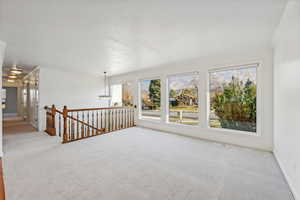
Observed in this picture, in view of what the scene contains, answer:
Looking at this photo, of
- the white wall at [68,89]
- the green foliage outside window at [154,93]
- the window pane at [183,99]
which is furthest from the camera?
the green foliage outside window at [154,93]

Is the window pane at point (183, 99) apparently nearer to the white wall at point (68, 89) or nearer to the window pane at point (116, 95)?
the window pane at point (116, 95)

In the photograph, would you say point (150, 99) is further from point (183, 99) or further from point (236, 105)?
point (236, 105)

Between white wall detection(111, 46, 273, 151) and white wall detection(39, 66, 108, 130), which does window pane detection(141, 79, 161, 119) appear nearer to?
white wall detection(111, 46, 273, 151)

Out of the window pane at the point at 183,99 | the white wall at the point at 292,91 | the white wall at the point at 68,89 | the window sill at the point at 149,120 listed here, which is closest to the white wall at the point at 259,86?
the window sill at the point at 149,120

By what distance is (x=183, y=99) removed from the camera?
4527 mm

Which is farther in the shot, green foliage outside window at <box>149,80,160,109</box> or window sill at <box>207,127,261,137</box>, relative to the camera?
green foliage outside window at <box>149,80,160,109</box>

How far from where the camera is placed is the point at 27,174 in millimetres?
2023

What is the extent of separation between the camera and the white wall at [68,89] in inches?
190

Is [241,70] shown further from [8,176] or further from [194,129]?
[8,176]

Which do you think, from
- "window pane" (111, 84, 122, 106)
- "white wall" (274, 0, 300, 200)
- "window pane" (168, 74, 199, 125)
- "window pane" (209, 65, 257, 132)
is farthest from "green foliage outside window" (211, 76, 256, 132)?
"window pane" (111, 84, 122, 106)

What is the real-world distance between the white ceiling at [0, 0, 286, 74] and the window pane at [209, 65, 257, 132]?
0.81 m

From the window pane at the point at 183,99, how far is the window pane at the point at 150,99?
589mm

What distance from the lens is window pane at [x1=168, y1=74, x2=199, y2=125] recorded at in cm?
422

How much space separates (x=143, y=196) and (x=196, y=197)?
643mm
